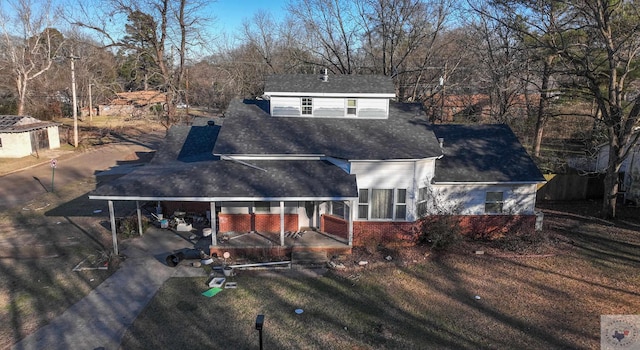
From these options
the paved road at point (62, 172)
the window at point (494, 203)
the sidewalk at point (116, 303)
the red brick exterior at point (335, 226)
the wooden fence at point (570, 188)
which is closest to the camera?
the sidewalk at point (116, 303)

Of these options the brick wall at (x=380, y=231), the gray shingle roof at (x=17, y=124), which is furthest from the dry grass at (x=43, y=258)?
the gray shingle roof at (x=17, y=124)

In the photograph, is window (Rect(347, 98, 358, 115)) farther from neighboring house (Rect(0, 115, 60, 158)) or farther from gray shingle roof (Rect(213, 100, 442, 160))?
neighboring house (Rect(0, 115, 60, 158))

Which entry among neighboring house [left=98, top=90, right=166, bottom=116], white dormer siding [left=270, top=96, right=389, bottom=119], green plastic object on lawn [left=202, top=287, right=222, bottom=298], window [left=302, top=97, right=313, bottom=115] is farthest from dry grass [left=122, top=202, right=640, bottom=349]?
neighboring house [left=98, top=90, right=166, bottom=116]

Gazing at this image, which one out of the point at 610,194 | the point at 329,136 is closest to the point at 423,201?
the point at 329,136

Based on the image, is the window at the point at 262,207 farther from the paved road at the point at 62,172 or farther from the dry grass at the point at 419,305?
the paved road at the point at 62,172

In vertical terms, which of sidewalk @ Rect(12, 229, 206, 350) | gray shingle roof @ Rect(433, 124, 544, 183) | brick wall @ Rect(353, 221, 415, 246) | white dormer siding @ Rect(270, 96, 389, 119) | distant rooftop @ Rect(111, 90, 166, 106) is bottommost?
sidewalk @ Rect(12, 229, 206, 350)

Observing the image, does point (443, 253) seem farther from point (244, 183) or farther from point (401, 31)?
point (401, 31)

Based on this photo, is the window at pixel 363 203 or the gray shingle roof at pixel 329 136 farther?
the gray shingle roof at pixel 329 136
